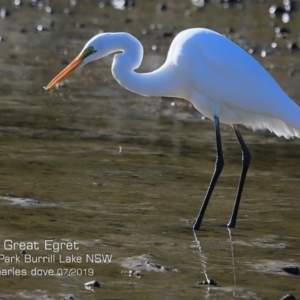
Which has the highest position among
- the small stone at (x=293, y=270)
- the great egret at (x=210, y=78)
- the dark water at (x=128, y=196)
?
the great egret at (x=210, y=78)

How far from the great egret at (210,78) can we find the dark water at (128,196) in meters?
0.60

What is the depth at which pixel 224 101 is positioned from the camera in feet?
24.2

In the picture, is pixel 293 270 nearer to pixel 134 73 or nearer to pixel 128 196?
pixel 128 196

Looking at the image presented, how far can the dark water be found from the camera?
5.45 meters

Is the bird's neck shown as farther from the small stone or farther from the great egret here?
the small stone

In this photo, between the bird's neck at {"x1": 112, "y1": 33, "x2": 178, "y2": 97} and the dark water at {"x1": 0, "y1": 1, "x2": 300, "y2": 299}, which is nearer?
the dark water at {"x1": 0, "y1": 1, "x2": 300, "y2": 299}

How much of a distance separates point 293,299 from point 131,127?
552 cm

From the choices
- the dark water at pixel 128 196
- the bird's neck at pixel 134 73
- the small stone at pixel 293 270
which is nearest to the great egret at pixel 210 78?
the bird's neck at pixel 134 73

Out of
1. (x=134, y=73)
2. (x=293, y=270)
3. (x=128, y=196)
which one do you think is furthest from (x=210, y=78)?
(x=293, y=270)

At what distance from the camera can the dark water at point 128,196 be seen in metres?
5.45

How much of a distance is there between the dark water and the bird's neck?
0.84 m

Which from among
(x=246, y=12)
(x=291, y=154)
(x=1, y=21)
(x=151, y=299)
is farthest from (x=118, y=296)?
(x=246, y=12)

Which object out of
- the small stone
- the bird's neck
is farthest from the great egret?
the small stone

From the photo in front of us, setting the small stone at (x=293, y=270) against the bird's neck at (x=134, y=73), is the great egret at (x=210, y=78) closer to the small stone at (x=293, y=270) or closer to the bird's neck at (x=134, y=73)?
the bird's neck at (x=134, y=73)
